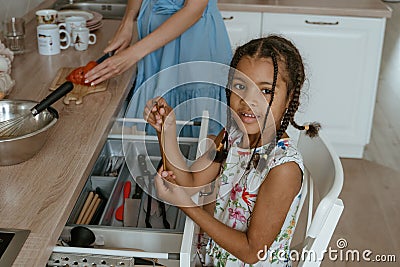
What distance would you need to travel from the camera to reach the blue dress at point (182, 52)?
1994 mm

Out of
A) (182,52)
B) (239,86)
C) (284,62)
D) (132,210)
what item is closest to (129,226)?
(132,210)

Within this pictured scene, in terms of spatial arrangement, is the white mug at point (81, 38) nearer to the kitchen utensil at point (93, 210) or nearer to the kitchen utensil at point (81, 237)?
the kitchen utensil at point (93, 210)

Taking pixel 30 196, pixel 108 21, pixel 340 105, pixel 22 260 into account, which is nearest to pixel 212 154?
pixel 30 196

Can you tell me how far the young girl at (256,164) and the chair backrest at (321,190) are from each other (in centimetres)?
5

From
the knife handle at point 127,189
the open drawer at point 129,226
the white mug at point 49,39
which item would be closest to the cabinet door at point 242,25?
the white mug at point 49,39

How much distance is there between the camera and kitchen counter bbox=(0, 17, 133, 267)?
1138 mm

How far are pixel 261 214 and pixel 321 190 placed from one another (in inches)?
6.5

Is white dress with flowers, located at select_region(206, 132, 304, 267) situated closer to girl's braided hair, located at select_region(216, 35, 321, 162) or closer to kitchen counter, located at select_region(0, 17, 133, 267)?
girl's braided hair, located at select_region(216, 35, 321, 162)

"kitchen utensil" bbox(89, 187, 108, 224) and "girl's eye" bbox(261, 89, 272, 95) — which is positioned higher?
"girl's eye" bbox(261, 89, 272, 95)

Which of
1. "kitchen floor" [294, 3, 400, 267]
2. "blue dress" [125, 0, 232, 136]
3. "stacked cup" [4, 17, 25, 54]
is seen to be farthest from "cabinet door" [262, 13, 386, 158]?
"stacked cup" [4, 17, 25, 54]

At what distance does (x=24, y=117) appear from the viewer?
4.75 ft

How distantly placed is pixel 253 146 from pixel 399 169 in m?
1.95

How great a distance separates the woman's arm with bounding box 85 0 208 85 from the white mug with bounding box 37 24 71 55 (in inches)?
13.2

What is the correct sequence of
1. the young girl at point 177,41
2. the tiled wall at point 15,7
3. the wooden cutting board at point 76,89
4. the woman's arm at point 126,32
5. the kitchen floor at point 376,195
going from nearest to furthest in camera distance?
the wooden cutting board at point 76,89
the young girl at point 177,41
the woman's arm at point 126,32
the tiled wall at point 15,7
the kitchen floor at point 376,195
